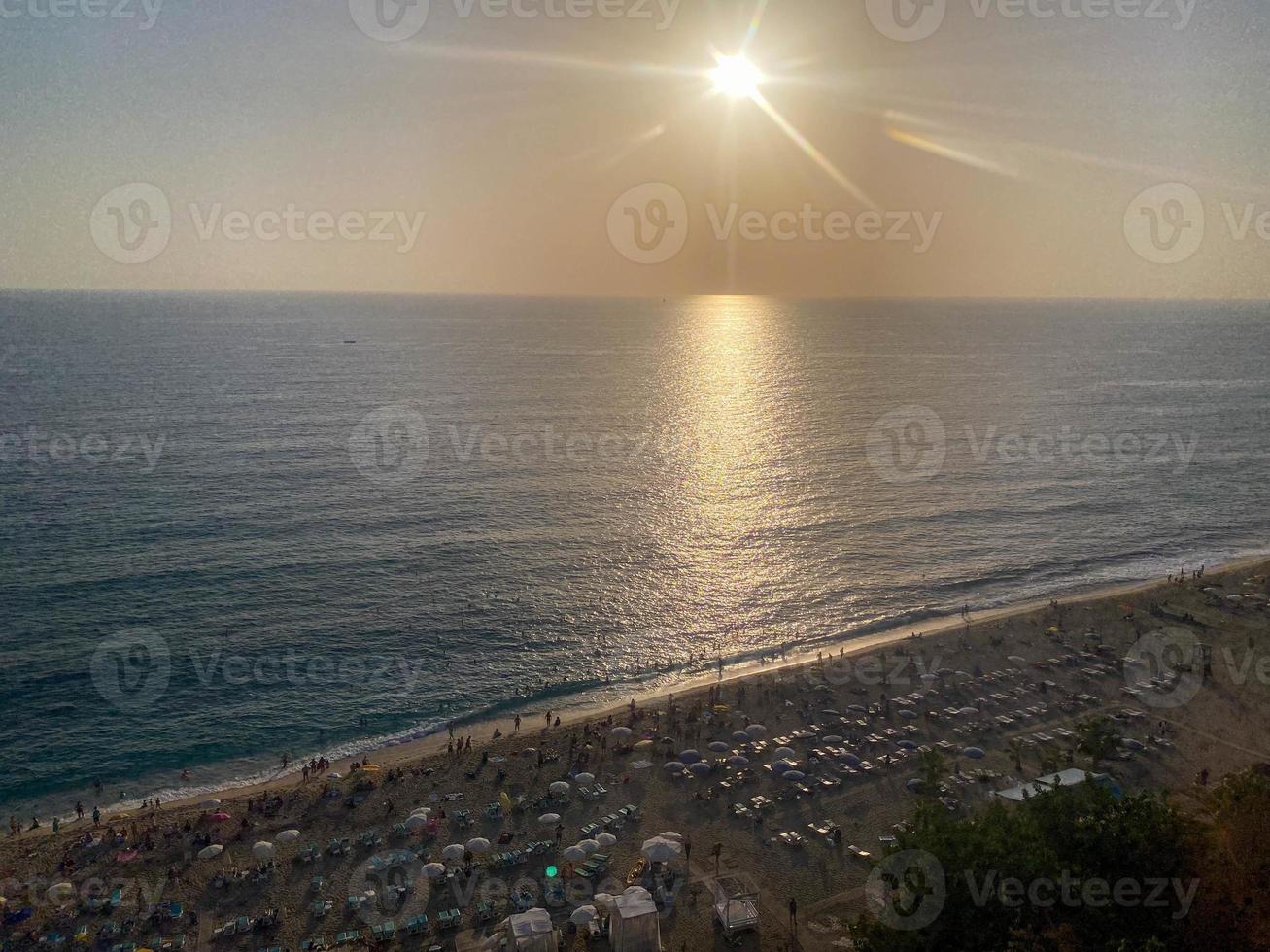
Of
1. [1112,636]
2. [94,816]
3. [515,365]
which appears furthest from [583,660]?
[515,365]

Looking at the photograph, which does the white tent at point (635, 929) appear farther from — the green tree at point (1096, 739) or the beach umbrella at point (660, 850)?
the green tree at point (1096, 739)

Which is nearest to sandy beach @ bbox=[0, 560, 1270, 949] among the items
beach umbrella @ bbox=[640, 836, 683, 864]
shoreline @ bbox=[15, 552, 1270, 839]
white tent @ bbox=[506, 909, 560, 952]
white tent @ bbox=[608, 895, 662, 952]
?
shoreline @ bbox=[15, 552, 1270, 839]

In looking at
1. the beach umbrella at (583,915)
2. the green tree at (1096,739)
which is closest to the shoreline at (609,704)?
the beach umbrella at (583,915)

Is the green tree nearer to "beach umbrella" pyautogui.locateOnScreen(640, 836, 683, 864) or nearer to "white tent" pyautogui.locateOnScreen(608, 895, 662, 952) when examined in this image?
"beach umbrella" pyautogui.locateOnScreen(640, 836, 683, 864)

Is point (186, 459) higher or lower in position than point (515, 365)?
lower

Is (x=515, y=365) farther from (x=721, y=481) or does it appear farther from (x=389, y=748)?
(x=389, y=748)
